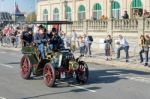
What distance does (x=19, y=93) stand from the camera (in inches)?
584

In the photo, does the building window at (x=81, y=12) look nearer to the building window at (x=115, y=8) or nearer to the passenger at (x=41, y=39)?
the building window at (x=115, y=8)

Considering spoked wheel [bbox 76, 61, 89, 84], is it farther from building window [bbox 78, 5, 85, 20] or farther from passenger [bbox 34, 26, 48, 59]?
building window [bbox 78, 5, 85, 20]

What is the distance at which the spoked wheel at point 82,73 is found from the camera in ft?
54.3

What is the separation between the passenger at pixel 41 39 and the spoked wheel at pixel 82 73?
1.41m

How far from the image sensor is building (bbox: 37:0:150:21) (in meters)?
45.6

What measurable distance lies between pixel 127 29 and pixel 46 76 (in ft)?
72.5

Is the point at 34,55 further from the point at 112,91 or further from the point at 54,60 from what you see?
the point at 112,91

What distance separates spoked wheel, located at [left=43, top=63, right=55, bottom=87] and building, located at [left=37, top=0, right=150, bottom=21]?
2694cm

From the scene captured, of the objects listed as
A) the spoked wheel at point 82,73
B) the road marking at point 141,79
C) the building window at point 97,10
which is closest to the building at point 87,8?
the building window at point 97,10

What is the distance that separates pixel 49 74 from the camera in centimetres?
1605

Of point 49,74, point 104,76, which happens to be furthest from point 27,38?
point 104,76

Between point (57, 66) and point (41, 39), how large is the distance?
1.53 m

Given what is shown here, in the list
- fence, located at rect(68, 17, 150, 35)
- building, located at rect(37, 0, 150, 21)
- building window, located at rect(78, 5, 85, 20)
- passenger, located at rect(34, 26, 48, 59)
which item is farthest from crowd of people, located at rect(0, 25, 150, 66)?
building window, located at rect(78, 5, 85, 20)

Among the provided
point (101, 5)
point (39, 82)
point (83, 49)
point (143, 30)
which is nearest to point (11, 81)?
point (39, 82)
